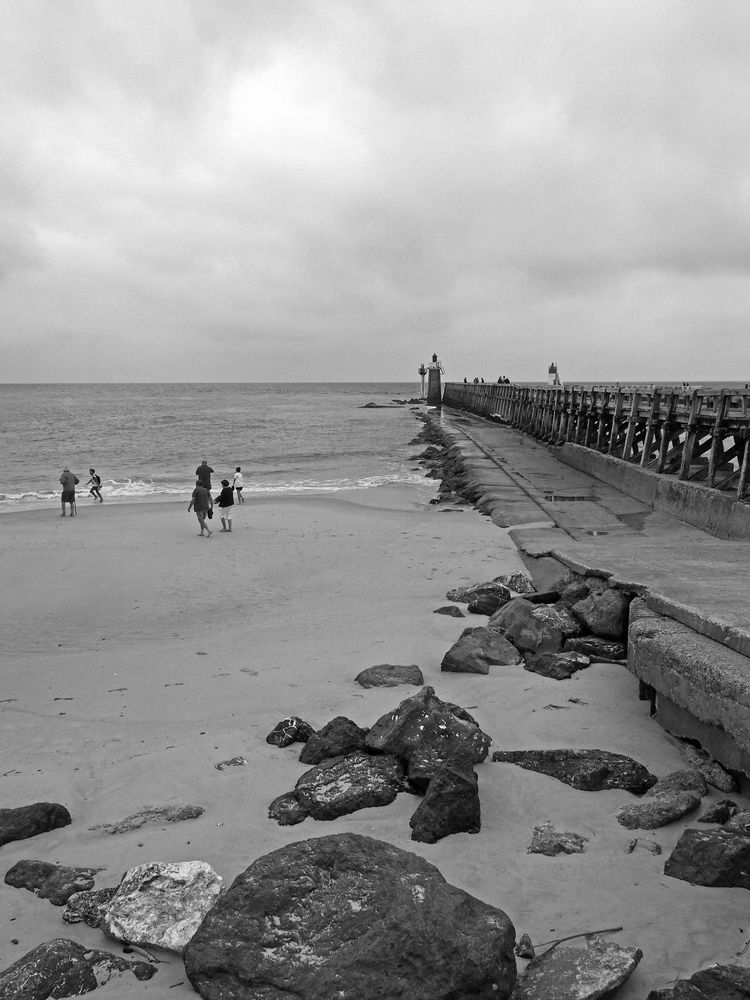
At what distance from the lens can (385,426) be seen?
54.2m

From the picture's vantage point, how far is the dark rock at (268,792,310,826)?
4270mm

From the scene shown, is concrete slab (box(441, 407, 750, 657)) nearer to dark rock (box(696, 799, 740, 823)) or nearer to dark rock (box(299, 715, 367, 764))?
dark rock (box(696, 799, 740, 823))

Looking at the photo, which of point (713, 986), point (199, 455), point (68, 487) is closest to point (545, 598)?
point (713, 986)

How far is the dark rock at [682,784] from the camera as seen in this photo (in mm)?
4328

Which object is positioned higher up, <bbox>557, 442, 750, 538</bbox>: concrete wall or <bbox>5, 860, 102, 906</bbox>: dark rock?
<bbox>557, 442, 750, 538</bbox>: concrete wall

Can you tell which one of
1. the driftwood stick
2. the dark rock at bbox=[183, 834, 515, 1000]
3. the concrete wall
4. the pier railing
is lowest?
the driftwood stick

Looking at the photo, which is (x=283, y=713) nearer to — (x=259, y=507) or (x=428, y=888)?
(x=428, y=888)

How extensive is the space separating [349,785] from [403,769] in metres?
0.36

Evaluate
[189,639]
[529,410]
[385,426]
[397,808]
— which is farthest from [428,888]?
[385,426]

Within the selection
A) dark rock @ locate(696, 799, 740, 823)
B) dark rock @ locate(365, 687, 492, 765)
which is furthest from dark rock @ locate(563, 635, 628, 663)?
dark rock @ locate(696, 799, 740, 823)

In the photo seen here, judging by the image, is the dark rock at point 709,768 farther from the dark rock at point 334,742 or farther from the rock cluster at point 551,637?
the dark rock at point 334,742

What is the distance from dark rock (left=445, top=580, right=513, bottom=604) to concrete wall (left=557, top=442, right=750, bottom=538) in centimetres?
386

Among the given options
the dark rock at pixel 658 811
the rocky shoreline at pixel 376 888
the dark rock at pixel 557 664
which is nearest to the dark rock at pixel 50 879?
the rocky shoreline at pixel 376 888

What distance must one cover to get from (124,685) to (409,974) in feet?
16.3
